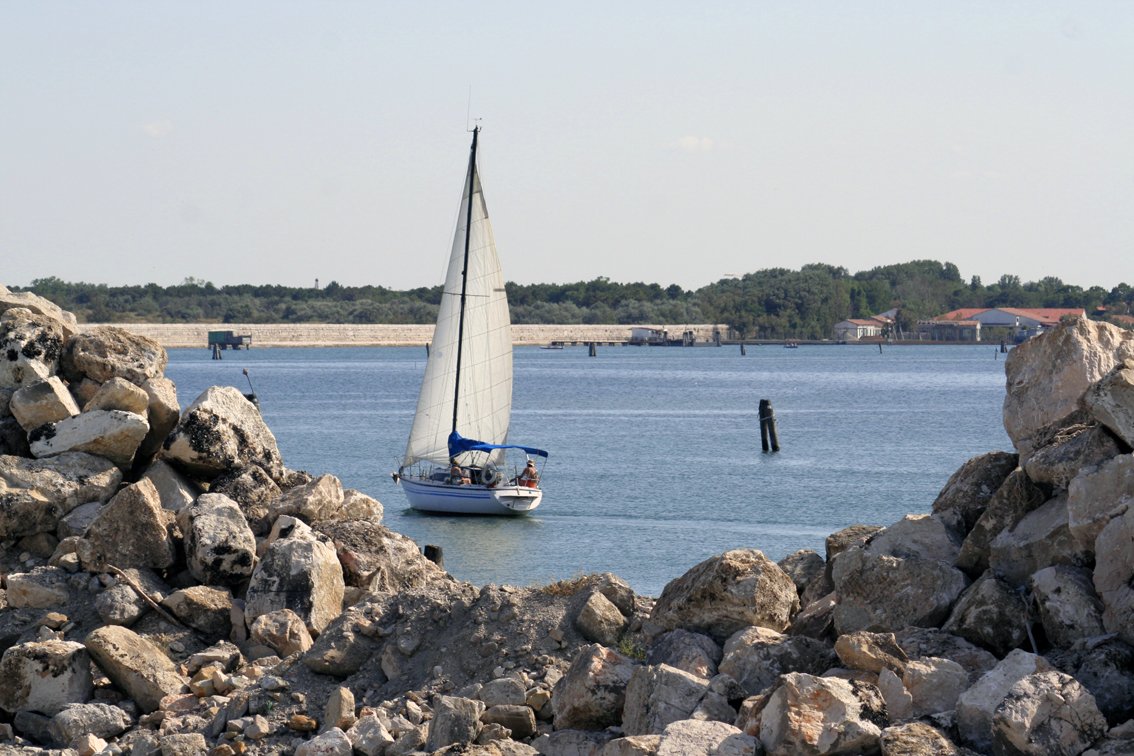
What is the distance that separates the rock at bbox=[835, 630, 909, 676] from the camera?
28.8ft

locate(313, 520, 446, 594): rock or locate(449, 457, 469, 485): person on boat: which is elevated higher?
locate(313, 520, 446, 594): rock

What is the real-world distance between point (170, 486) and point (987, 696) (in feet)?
27.2

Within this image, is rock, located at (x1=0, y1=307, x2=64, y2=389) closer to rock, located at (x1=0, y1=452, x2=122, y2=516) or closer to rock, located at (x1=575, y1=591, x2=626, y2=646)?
rock, located at (x1=0, y1=452, x2=122, y2=516)

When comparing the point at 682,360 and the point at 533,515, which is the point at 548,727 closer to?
the point at 533,515

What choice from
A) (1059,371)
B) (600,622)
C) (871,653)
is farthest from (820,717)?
(1059,371)

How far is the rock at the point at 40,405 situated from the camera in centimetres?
1399

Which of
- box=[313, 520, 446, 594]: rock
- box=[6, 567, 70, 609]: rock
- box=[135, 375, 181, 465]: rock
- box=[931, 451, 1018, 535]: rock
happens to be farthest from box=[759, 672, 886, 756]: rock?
box=[135, 375, 181, 465]: rock

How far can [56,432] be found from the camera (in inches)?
547

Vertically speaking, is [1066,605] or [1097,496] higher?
[1097,496]

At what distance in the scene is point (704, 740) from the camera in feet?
27.2

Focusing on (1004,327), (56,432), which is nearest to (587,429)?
(56,432)

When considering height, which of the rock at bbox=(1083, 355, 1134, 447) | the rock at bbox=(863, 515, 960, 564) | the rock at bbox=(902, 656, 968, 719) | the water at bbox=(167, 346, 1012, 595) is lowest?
the water at bbox=(167, 346, 1012, 595)

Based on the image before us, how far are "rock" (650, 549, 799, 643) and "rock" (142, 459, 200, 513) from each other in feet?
17.4

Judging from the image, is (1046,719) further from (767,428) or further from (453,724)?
(767,428)
